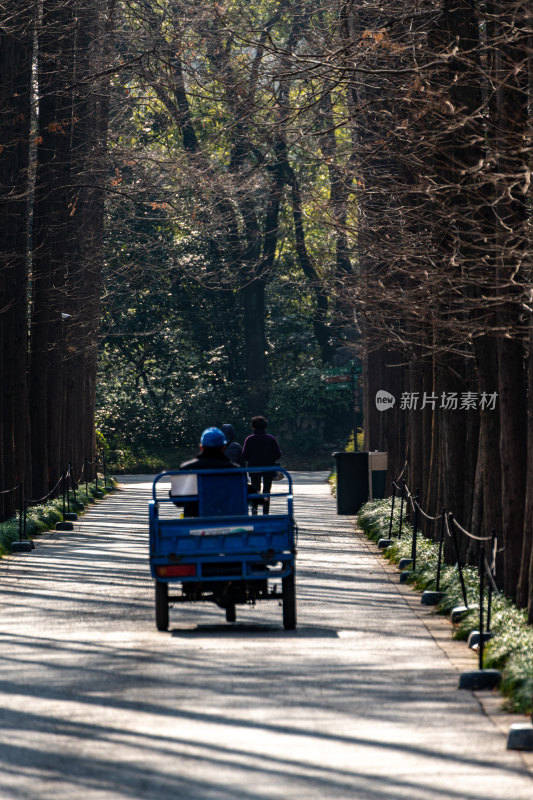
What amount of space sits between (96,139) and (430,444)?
13.6 metres

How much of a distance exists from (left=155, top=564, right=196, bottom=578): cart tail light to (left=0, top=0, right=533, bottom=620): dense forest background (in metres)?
3.03

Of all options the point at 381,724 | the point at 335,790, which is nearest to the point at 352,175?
the point at 381,724

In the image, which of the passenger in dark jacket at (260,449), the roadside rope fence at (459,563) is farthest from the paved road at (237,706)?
the passenger in dark jacket at (260,449)

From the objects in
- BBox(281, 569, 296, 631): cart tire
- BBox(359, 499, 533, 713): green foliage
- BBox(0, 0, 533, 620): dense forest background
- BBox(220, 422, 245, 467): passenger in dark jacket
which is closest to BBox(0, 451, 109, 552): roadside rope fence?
BBox(0, 0, 533, 620): dense forest background

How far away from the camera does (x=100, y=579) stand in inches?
683

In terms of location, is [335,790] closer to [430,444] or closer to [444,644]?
[444,644]

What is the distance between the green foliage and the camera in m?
9.52

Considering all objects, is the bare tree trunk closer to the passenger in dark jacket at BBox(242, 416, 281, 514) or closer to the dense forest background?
the dense forest background

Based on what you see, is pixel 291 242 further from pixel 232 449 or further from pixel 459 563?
pixel 459 563

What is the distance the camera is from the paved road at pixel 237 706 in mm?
7195

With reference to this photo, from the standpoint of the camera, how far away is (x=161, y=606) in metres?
12.8

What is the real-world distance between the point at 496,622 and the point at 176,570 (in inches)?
115

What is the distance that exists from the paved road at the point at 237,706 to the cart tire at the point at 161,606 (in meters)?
0.13

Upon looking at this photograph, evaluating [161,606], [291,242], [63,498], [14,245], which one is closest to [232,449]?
[14,245]
